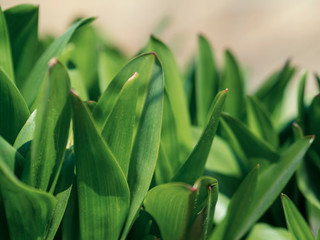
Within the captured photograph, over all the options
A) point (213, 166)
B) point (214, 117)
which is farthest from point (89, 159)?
point (213, 166)

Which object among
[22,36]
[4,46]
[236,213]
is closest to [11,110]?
[4,46]

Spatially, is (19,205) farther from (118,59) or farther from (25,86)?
(118,59)

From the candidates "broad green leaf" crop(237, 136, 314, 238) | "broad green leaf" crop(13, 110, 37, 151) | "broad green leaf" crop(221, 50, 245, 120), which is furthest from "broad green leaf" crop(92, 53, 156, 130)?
"broad green leaf" crop(221, 50, 245, 120)

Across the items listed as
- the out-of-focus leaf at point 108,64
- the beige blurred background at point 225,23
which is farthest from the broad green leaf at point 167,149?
the beige blurred background at point 225,23

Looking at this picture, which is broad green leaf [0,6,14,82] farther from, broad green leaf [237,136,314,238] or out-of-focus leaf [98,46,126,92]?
broad green leaf [237,136,314,238]

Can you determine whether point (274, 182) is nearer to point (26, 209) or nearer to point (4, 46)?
point (26, 209)

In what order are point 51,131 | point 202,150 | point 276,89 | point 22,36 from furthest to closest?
point 276,89 < point 22,36 < point 202,150 < point 51,131
